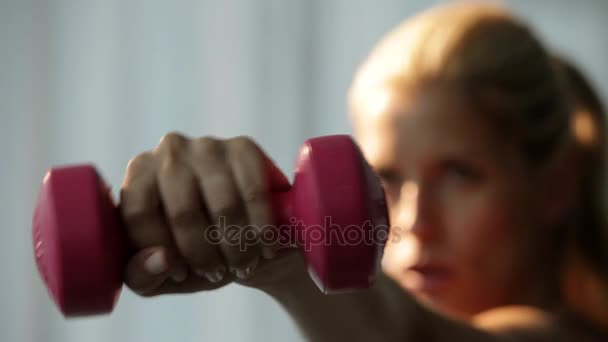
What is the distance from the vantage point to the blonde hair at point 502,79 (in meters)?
0.93

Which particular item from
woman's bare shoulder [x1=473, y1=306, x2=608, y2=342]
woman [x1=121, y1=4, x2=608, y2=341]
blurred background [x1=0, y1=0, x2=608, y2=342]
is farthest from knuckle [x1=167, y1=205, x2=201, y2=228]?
blurred background [x1=0, y1=0, x2=608, y2=342]

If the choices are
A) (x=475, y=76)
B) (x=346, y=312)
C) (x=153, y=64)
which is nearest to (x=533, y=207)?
(x=475, y=76)

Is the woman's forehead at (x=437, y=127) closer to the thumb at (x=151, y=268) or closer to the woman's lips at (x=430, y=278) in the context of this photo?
the woman's lips at (x=430, y=278)

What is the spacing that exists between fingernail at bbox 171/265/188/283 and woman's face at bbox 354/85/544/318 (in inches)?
19.0

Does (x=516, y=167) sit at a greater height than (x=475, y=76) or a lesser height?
lesser

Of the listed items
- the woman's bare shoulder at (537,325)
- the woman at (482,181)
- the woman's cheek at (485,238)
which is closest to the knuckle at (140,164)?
the woman at (482,181)

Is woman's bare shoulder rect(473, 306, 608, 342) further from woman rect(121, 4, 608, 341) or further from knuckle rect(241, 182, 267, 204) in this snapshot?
knuckle rect(241, 182, 267, 204)

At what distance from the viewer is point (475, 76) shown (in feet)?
3.05

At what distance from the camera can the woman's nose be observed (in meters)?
0.91

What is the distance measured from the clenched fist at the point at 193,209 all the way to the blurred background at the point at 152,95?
70 centimetres

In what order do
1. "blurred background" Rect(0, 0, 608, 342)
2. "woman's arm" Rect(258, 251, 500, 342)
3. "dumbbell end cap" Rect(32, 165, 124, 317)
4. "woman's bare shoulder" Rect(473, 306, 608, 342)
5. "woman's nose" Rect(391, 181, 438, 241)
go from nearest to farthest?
1. "dumbbell end cap" Rect(32, 165, 124, 317)
2. "woman's arm" Rect(258, 251, 500, 342)
3. "woman's bare shoulder" Rect(473, 306, 608, 342)
4. "woman's nose" Rect(391, 181, 438, 241)
5. "blurred background" Rect(0, 0, 608, 342)

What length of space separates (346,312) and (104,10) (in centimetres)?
68

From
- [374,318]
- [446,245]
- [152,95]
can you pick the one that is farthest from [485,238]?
[152,95]

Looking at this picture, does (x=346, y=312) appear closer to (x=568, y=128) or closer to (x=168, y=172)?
(x=168, y=172)
